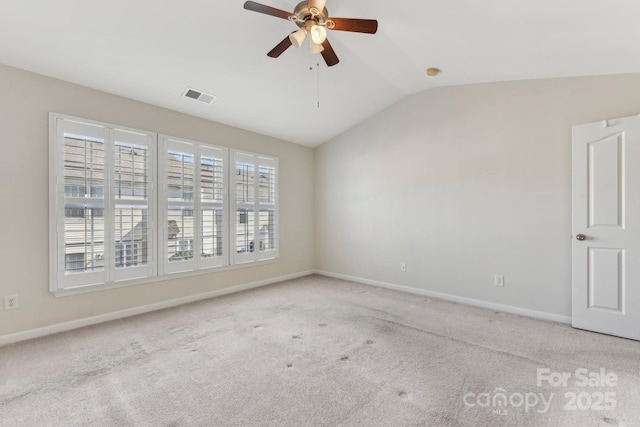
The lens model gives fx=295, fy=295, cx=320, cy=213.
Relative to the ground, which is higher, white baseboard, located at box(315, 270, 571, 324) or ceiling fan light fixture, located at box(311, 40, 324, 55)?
ceiling fan light fixture, located at box(311, 40, 324, 55)

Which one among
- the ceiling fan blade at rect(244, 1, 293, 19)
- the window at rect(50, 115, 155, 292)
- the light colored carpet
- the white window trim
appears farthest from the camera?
the white window trim

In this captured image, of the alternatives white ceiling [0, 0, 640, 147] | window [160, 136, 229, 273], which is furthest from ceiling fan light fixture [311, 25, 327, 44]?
window [160, 136, 229, 273]

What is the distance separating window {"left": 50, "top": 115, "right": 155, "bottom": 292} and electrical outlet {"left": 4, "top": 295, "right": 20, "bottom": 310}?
271mm

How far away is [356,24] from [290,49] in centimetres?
108

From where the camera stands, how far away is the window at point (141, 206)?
10.0ft

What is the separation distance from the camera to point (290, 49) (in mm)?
3061

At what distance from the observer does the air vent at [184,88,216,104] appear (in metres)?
3.51

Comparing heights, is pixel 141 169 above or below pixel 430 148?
below

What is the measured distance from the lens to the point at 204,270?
4141 mm

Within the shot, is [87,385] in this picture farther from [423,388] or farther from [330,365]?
[423,388]

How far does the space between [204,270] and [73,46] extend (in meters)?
2.80

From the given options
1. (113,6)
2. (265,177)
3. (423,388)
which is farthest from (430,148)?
(113,6)

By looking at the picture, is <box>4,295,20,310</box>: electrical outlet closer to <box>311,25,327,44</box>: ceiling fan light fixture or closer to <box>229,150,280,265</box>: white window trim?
<box>229,150,280,265</box>: white window trim

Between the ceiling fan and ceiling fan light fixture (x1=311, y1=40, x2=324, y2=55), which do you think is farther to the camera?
ceiling fan light fixture (x1=311, y1=40, x2=324, y2=55)
